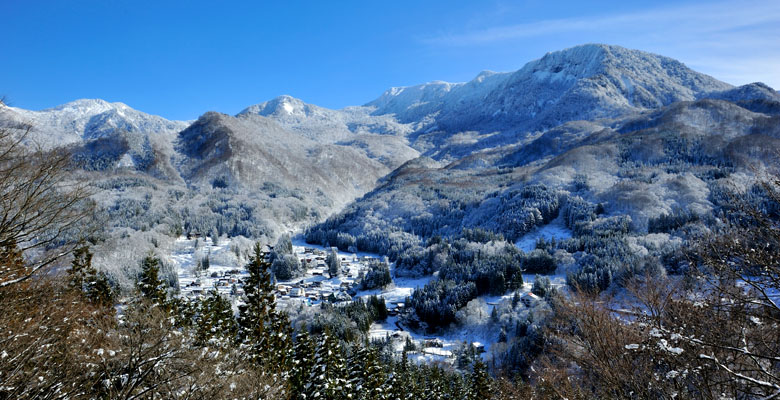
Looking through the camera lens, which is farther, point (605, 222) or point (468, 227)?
point (468, 227)

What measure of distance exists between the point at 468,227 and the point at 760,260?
14789 centimetres

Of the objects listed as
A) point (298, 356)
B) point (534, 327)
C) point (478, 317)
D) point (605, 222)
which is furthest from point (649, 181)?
point (298, 356)

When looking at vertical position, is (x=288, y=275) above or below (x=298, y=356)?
below

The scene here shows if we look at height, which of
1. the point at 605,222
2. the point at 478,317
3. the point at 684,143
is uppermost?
the point at 684,143

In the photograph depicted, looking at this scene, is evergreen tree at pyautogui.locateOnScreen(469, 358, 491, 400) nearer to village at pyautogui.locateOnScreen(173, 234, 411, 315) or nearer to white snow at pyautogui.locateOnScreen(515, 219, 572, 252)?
village at pyautogui.locateOnScreen(173, 234, 411, 315)

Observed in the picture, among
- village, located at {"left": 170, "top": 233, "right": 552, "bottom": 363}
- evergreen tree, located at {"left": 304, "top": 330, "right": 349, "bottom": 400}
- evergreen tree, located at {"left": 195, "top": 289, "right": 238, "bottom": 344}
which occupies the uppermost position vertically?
evergreen tree, located at {"left": 195, "top": 289, "right": 238, "bottom": 344}

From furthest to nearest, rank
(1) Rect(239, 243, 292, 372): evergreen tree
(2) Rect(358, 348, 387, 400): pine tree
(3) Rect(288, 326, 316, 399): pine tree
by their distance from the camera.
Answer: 1. (2) Rect(358, 348, 387, 400): pine tree
2. (3) Rect(288, 326, 316, 399): pine tree
3. (1) Rect(239, 243, 292, 372): evergreen tree

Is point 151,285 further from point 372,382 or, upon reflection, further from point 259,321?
point 372,382

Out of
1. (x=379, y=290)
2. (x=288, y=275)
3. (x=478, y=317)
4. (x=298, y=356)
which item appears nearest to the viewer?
(x=298, y=356)

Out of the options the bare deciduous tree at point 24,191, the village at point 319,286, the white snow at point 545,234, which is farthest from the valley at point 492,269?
the white snow at point 545,234

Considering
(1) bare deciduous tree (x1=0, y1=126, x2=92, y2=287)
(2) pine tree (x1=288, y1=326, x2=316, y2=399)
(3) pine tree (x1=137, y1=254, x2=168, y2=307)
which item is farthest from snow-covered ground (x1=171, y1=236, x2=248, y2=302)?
(1) bare deciduous tree (x1=0, y1=126, x2=92, y2=287)

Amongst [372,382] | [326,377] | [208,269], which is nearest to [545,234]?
[208,269]

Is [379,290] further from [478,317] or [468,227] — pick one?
[468,227]

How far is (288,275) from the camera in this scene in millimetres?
122625
